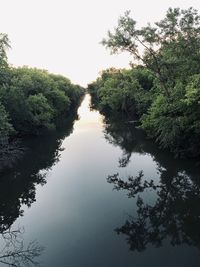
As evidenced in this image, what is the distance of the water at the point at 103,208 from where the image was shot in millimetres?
20344

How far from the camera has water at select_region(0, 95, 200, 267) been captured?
2034 centimetres

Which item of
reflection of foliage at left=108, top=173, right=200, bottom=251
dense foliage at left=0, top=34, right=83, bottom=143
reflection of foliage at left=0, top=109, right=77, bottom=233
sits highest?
dense foliage at left=0, top=34, right=83, bottom=143

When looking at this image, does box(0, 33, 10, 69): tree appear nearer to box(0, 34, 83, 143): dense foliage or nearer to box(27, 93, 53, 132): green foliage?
box(0, 34, 83, 143): dense foliage

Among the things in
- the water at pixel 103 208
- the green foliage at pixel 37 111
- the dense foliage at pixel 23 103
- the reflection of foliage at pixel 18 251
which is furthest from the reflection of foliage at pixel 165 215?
the green foliage at pixel 37 111

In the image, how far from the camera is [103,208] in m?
26.6

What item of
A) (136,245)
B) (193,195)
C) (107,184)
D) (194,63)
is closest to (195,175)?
(193,195)

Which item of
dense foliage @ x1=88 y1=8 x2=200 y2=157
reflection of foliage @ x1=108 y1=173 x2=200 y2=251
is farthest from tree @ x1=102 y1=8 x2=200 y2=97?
reflection of foliage @ x1=108 y1=173 x2=200 y2=251

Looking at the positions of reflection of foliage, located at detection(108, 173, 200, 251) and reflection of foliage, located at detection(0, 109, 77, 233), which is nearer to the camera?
reflection of foliage, located at detection(108, 173, 200, 251)

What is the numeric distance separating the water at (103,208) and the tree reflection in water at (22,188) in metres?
0.08

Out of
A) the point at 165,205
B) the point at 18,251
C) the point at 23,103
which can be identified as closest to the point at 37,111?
the point at 23,103

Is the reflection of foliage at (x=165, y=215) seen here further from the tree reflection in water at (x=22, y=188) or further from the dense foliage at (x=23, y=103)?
the dense foliage at (x=23, y=103)

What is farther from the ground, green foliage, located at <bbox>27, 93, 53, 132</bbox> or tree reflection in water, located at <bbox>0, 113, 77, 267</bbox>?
green foliage, located at <bbox>27, 93, 53, 132</bbox>

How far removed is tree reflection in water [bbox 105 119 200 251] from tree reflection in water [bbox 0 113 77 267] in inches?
230

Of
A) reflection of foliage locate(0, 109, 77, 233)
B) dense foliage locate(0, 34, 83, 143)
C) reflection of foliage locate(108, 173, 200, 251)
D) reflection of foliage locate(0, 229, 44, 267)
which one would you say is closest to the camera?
reflection of foliage locate(0, 229, 44, 267)
